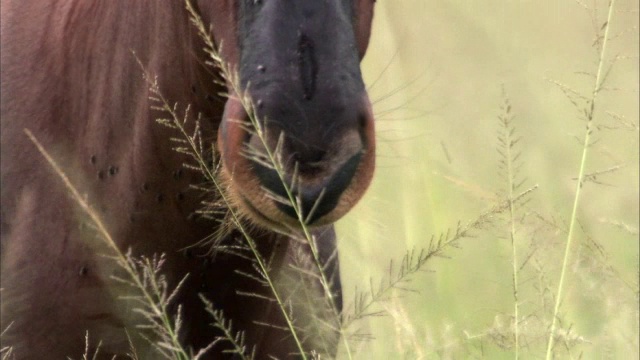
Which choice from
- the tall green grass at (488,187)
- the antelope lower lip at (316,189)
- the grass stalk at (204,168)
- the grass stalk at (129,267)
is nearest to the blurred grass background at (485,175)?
the tall green grass at (488,187)

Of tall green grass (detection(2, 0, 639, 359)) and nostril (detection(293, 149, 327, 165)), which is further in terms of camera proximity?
tall green grass (detection(2, 0, 639, 359))

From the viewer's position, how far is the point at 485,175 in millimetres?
5379

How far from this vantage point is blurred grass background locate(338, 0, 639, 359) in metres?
3.64

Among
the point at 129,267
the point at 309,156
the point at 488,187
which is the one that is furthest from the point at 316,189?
the point at 488,187

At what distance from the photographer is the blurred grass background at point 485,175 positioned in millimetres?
3639

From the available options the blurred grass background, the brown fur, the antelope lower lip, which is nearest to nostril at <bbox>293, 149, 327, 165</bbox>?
the antelope lower lip

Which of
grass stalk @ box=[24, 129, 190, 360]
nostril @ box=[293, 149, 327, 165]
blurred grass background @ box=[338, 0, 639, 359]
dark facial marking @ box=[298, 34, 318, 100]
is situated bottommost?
blurred grass background @ box=[338, 0, 639, 359]

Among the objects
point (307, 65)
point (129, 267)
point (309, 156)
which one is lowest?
point (129, 267)

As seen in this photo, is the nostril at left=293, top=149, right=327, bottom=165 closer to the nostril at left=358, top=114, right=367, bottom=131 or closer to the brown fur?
the nostril at left=358, top=114, right=367, bottom=131

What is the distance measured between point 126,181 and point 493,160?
117 inches

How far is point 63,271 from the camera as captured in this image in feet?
9.52

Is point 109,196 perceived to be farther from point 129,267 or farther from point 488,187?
point 488,187

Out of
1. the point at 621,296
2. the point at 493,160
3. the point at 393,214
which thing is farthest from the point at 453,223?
the point at 621,296

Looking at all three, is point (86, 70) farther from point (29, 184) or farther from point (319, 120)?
point (319, 120)
